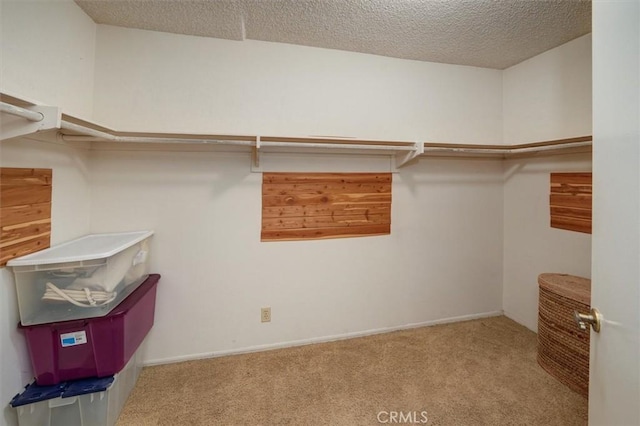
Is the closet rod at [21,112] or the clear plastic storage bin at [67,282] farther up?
the closet rod at [21,112]

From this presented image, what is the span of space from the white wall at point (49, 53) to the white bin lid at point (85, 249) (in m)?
0.68

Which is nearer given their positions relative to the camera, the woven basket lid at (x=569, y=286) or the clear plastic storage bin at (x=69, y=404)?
the clear plastic storage bin at (x=69, y=404)

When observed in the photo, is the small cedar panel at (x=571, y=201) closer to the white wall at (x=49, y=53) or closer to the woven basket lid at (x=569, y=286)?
the woven basket lid at (x=569, y=286)

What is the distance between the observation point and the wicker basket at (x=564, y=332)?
160 centimetres

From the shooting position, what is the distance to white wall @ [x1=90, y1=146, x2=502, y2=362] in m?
1.85

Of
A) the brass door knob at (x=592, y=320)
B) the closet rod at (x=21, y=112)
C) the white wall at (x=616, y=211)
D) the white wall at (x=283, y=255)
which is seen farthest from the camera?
the white wall at (x=283, y=255)

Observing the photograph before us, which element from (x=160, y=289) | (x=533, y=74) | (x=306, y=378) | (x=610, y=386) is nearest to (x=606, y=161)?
(x=610, y=386)

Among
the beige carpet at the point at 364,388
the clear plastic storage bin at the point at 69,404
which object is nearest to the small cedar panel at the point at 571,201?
the beige carpet at the point at 364,388

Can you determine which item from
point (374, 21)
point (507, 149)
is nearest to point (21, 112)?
point (374, 21)

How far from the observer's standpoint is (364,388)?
1.65m

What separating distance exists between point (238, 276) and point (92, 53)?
68.5 inches

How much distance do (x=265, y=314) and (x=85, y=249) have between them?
1.19 m

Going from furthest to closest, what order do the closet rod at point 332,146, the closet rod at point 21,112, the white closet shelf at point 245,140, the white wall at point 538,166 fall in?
the white wall at point 538,166 → the closet rod at point 332,146 → the white closet shelf at point 245,140 → the closet rod at point 21,112

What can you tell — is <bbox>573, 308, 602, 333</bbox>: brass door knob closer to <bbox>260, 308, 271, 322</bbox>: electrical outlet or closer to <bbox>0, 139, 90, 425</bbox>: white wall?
<bbox>260, 308, 271, 322</bbox>: electrical outlet
